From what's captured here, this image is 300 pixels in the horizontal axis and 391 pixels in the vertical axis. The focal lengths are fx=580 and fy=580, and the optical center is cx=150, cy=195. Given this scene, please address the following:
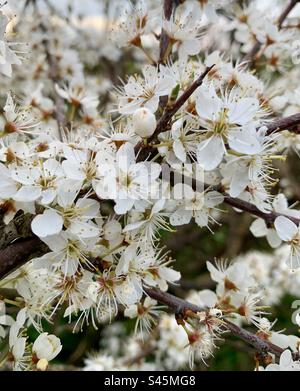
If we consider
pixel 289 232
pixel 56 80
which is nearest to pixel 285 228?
pixel 289 232

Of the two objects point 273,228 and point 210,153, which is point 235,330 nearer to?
point 273,228

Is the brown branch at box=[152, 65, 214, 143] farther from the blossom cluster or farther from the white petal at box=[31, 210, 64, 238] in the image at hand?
the white petal at box=[31, 210, 64, 238]

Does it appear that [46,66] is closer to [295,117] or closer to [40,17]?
[40,17]

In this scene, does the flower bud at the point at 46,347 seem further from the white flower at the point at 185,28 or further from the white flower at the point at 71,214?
the white flower at the point at 185,28

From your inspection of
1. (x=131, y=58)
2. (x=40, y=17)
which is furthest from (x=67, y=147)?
(x=131, y=58)

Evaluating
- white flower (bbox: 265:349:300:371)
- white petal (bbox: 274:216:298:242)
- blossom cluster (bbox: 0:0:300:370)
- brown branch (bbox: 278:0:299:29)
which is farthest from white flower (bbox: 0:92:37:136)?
brown branch (bbox: 278:0:299:29)

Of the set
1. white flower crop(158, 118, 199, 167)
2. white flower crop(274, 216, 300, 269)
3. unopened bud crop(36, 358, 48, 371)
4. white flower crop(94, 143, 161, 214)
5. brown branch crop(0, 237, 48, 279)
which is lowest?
unopened bud crop(36, 358, 48, 371)
